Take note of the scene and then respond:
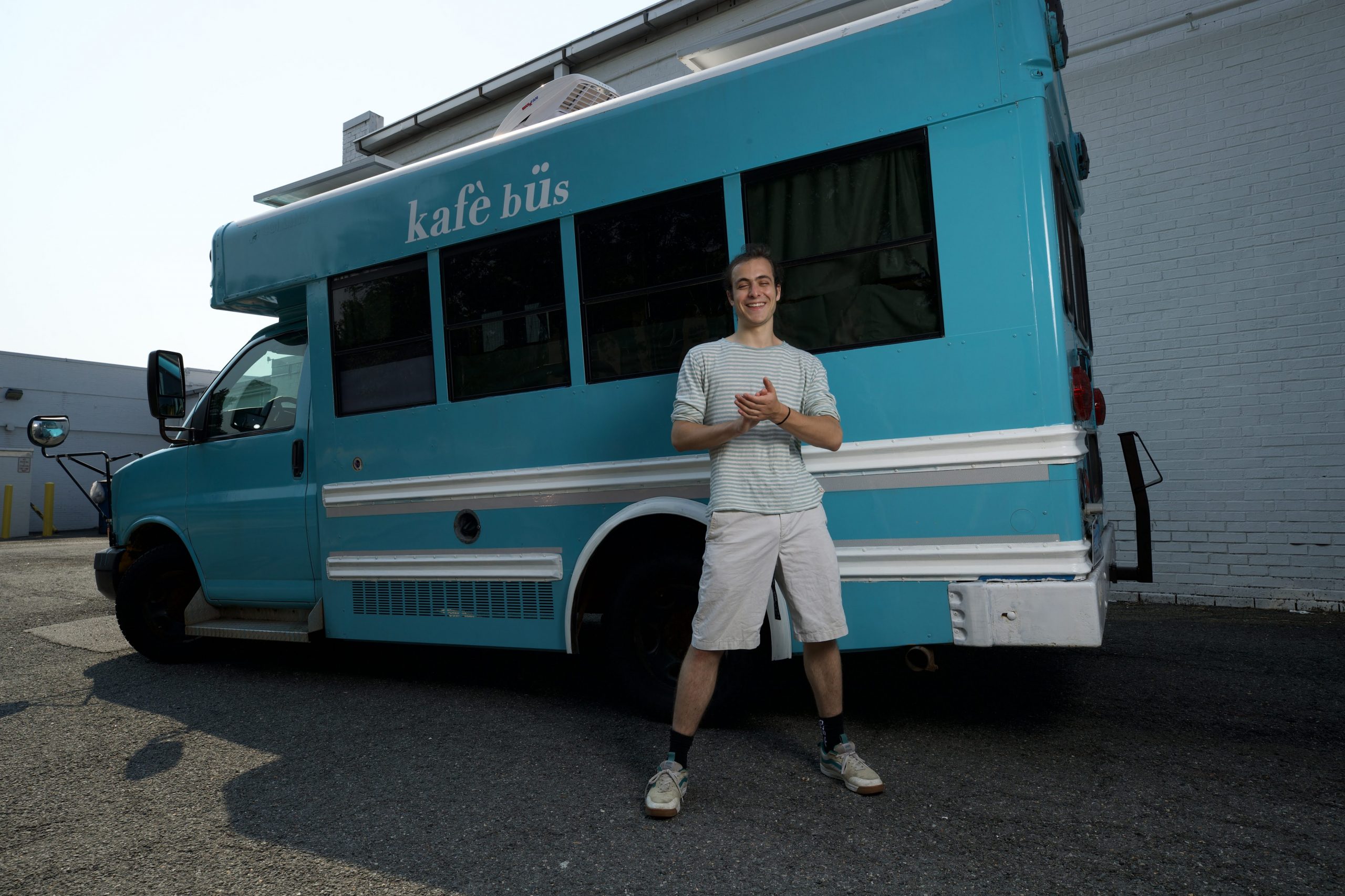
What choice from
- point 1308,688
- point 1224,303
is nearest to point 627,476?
point 1308,688

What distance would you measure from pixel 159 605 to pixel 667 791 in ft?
14.9

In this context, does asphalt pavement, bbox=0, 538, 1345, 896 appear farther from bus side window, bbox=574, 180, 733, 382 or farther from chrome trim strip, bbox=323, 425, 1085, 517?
bus side window, bbox=574, 180, 733, 382

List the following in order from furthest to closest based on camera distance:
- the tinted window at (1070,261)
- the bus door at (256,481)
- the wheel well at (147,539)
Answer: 1. the wheel well at (147,539)
2. the bus door at (256,481)
3. the tinted window at (1070,261)

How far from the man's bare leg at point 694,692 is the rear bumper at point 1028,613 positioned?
933mm

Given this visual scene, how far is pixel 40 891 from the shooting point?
2.50 m

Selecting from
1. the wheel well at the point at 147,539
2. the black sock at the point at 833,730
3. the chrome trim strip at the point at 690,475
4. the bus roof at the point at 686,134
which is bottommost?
the black sock at the point at 833,730

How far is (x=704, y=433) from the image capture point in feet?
9.23

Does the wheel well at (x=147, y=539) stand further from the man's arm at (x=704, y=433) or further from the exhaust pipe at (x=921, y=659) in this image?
the exhaust pipe at (x=921, y=659)

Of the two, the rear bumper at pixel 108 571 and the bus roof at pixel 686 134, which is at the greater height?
the bus roof at pixel 686 134

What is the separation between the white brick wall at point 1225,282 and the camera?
6145mm

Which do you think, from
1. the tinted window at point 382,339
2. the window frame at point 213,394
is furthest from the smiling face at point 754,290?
the window frame at point 213,394

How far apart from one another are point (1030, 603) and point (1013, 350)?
92 cm

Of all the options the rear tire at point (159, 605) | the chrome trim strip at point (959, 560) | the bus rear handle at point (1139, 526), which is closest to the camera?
the chrome trim strip at point (959, 560)

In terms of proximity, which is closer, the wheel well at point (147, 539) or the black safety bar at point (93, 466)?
the wheel well at point (147, 539)
